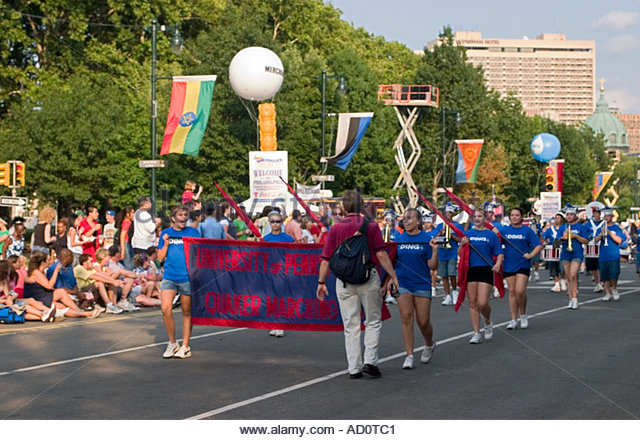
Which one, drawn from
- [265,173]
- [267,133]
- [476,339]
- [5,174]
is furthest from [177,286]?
[267,133]

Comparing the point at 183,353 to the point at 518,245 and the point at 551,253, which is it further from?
the point at 551,253

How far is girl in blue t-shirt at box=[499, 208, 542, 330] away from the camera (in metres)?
14.9

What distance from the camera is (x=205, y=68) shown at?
46562 mm

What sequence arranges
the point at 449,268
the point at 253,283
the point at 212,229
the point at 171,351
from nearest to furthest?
the point at 171,351
the point at 253,283
the point at 212,229
the point at 449,268

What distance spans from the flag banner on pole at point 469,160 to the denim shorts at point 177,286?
4416 centimetres

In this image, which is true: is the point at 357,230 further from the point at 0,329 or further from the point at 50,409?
the point at 0,329

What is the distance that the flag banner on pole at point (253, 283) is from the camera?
1190 cm

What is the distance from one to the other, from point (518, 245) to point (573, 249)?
Result: 4891mm

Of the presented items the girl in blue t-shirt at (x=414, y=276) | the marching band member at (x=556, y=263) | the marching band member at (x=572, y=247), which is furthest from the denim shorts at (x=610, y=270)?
the girl in blue t-shirt at (x=414, y=276)

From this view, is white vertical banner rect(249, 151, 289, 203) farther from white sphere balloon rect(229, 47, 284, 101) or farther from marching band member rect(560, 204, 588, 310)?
marching band member rect(560, 204, 588, 310)

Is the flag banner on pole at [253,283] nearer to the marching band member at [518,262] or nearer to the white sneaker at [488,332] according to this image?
the white sneaker at [488,332]

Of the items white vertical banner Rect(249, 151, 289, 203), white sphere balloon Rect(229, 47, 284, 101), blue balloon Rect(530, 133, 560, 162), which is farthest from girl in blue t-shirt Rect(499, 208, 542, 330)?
blue balloon Rect(530, 133, 560, 162)

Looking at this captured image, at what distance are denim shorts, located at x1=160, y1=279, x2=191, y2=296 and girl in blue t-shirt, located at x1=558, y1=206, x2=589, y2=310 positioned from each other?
9426mm

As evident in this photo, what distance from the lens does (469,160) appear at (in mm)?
55281
